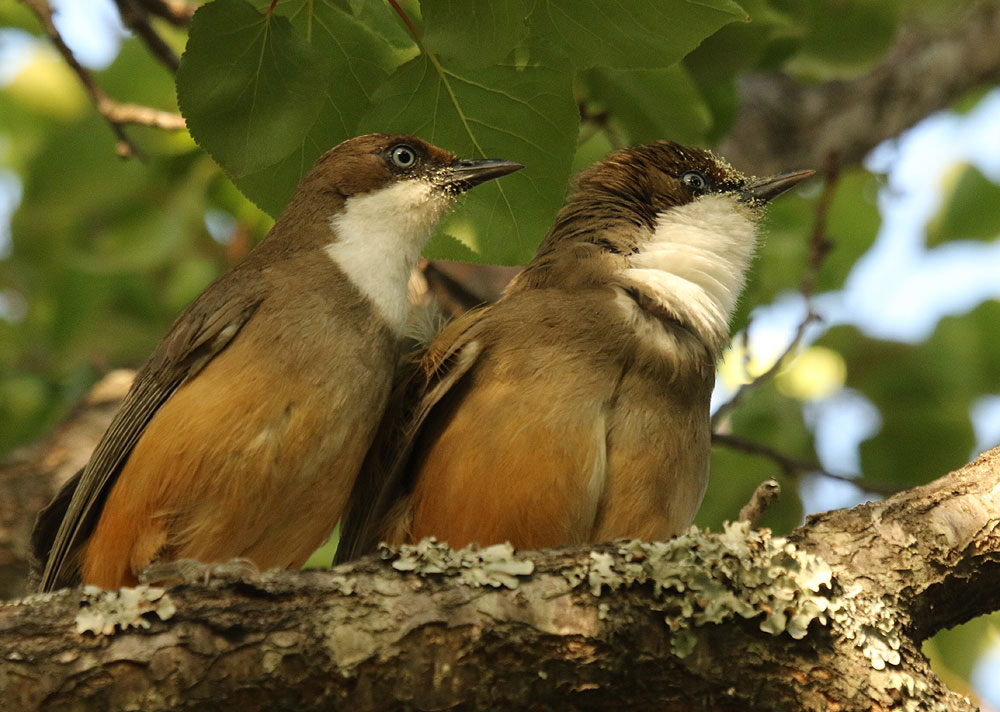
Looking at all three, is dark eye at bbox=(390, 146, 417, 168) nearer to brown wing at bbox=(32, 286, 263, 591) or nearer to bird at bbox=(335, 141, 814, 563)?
bird at bbox=(335, 141, 814, 563)

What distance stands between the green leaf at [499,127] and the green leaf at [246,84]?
472 millimetres

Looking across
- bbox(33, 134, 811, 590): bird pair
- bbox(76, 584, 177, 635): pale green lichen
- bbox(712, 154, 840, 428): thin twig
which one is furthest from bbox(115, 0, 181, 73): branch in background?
bbox(76, 584, 177, 635): pale green lichen

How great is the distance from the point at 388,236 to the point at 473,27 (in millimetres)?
1369

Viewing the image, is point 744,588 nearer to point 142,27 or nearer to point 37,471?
point 142,27

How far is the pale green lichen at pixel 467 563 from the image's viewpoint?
3.35m

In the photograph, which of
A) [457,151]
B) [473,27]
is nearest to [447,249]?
[457,151]

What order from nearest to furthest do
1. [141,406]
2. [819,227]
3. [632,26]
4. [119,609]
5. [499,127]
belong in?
[119,609], [632,26], [499,127], [141,406], [819,227]

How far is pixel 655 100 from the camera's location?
5.43 metres

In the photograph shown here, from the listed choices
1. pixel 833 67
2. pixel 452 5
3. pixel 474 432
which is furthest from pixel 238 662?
pixel 833 67

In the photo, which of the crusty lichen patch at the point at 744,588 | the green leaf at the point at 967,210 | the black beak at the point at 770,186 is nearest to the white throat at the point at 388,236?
the black beak at the point at 770,186

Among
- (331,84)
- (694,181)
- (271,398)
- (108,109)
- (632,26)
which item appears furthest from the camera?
(108,109)

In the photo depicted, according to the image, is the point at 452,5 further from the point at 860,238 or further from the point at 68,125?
the point at 860,238

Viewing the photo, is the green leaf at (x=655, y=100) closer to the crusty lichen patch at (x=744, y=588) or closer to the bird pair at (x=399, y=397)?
the bird pair at (x=399, y=397)

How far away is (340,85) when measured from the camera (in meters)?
4.31
